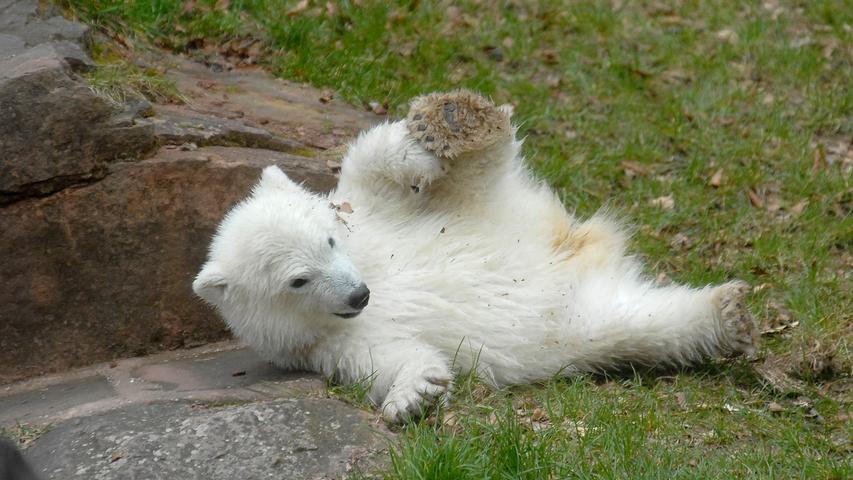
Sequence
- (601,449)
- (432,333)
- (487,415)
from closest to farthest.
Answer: (601,449) < (487,415) < (432,333)

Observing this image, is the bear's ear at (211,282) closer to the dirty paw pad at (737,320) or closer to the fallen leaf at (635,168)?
the dirty paw pad at (737,320)

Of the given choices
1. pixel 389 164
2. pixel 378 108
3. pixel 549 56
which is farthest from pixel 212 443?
pixel 549 56

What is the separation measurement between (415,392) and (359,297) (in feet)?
1.44

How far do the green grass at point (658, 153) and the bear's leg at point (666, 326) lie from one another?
0.46 feet

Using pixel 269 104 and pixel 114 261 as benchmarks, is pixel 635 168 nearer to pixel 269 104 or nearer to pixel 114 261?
pixel 269 104

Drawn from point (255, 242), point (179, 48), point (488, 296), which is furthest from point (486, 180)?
point (179, 48)

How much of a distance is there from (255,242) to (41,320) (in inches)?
59.8

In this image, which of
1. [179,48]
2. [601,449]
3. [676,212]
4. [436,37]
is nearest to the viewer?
[601,449]

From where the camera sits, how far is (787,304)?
555 cm

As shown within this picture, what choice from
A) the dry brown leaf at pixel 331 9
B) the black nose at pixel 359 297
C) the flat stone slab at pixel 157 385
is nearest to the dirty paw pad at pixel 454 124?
the black nose at pixel 359 297

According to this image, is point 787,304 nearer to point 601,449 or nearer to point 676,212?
point 676,212

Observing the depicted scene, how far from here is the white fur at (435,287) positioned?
431 centimetres

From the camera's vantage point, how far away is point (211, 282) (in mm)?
4355

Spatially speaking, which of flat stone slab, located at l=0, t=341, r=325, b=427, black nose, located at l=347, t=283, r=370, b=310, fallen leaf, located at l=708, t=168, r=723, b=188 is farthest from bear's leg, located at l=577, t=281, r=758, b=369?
fallen leaf, located at l=708, t=168, r=723, b=188
